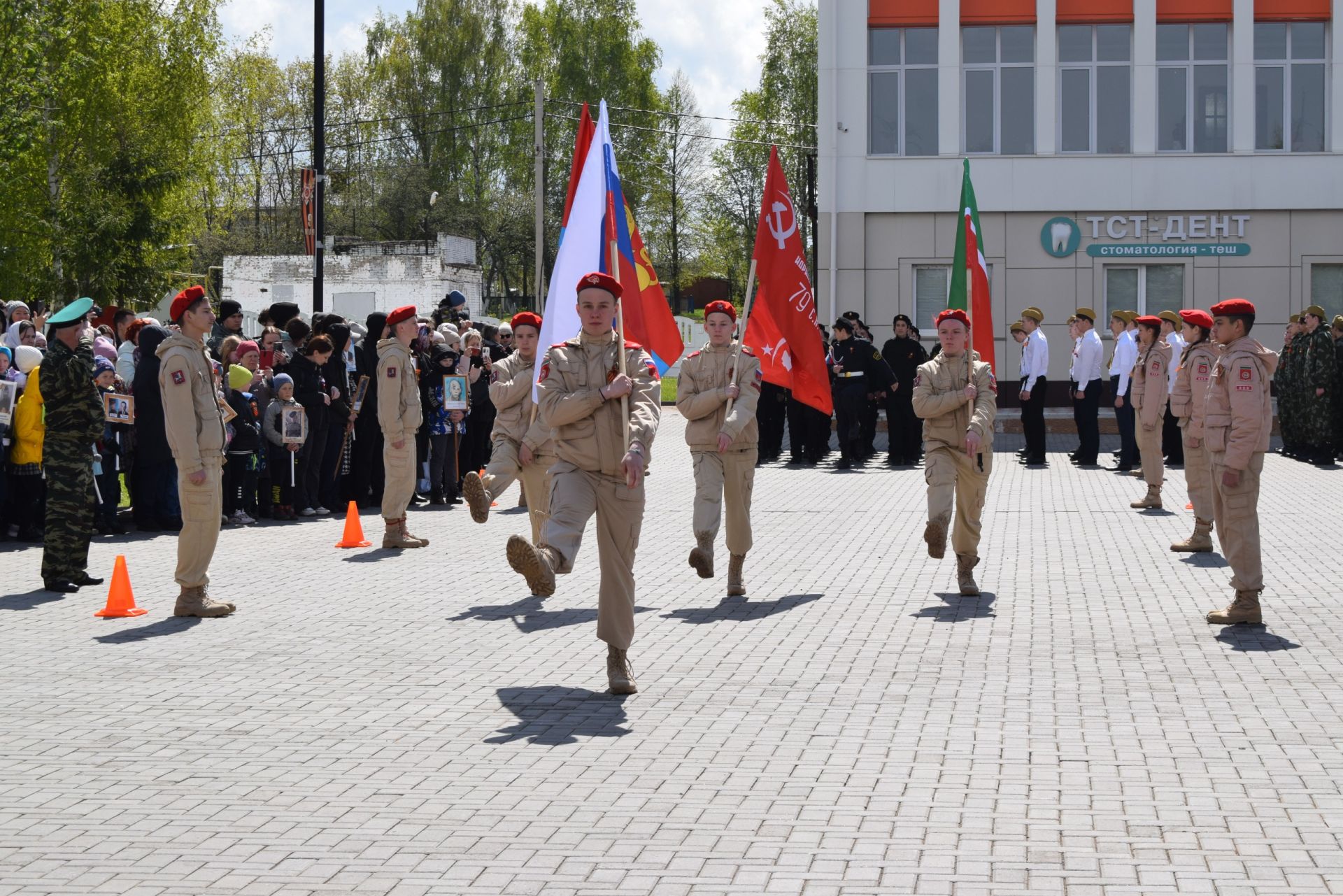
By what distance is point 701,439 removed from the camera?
11.6 meters

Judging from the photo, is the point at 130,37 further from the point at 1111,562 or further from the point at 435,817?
the point at 435,817

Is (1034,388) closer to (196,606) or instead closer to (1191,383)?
(1191,383)

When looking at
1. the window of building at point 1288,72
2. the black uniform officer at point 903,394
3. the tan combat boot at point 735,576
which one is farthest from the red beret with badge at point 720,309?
the window of building at point 1288,72

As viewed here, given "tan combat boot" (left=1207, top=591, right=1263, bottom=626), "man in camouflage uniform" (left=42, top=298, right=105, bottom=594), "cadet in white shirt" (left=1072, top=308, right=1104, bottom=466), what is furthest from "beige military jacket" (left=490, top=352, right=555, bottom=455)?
"cadet in white shirt" (left=1072, top=308, right=1104, bottom=466)

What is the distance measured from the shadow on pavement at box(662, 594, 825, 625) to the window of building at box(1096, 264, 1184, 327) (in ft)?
75.8

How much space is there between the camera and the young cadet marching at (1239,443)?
32.5ft

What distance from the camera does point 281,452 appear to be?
16516 mm

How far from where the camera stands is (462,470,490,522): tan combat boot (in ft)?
35.0

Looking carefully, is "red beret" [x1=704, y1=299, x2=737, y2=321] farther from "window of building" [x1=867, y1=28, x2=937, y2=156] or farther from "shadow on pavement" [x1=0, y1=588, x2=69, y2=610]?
"window of building" [x1=867, y1=28, x2=937, y2=156]

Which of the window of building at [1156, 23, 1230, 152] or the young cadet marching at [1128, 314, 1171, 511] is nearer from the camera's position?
the young cadet marching at [1128, 314, 1171, 511]

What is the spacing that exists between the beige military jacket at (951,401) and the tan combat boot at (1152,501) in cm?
629

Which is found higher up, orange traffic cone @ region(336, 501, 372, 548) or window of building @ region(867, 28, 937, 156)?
window of building @ region(867, 28, 937, 156)

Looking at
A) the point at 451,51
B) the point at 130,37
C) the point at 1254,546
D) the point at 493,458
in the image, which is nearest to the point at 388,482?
the point at 493,458

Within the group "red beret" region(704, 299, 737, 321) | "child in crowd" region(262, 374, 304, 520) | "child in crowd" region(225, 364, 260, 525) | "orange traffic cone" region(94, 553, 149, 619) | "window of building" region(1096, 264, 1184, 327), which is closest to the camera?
"orange traffic cone" region(94, 553, 149, 619)
